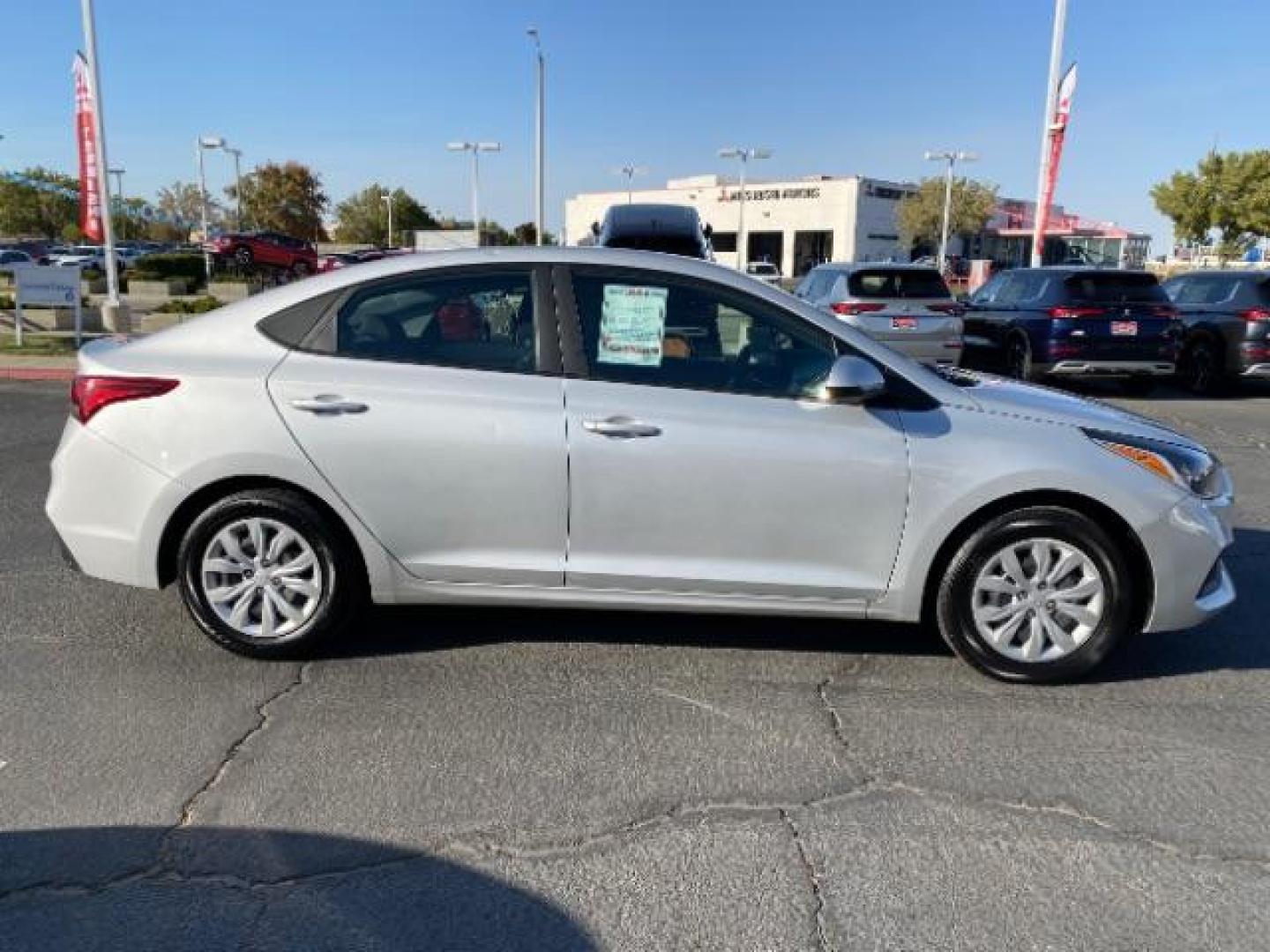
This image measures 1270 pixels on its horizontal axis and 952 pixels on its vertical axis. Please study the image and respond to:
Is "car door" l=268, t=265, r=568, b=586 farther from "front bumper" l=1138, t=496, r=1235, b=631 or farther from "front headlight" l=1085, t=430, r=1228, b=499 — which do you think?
"front bumper" l=1138, t=496, r=1235, b=631

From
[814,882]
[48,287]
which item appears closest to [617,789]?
[814,882]

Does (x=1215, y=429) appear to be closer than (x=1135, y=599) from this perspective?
No

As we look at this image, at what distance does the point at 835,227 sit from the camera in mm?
76875

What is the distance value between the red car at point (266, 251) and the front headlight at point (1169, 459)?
33.7m

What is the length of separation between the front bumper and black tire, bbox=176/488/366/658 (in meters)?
3.11

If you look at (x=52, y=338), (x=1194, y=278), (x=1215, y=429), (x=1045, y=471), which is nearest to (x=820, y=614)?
(x=1045, y=471)

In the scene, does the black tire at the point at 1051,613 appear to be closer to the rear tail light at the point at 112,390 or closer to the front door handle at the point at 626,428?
the front door handle at the point at 626,428

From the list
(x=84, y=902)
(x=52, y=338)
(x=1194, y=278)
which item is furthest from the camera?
(x=52, y=338)

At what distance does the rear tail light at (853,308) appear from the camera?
436 inches

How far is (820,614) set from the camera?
379 centimetres

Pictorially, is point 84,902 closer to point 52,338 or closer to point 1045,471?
point 1045,471

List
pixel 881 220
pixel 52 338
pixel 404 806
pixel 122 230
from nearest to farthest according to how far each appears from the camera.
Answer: pixel 404 806 → pixel 52 338 → pixel 881 220 → pixel 122 230

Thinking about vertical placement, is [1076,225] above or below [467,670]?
above

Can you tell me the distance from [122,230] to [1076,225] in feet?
282
